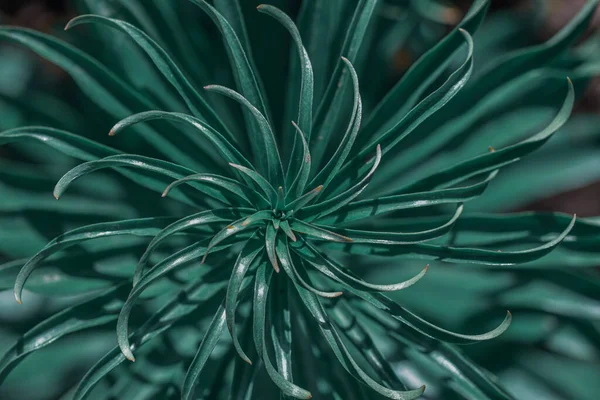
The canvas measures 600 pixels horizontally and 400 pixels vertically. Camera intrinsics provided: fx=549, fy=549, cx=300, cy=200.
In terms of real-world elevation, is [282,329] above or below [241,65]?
below

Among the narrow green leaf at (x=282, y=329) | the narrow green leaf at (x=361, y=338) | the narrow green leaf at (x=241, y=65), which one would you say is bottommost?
the narrow green leaf at (x=282, y=329)

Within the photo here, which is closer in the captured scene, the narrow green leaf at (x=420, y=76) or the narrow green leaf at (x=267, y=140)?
the narrow green leaf at (x=267, y=140)

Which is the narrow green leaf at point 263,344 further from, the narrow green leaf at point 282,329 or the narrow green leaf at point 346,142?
the narrow green leaf at point 346,142

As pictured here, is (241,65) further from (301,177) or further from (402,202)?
(402,202)

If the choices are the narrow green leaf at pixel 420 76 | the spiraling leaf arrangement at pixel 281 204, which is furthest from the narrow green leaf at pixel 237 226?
the narrow green leaf at pixel 420 76

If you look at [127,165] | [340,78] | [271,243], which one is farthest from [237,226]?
[340,78]

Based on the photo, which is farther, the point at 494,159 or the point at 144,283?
the point at 494,159

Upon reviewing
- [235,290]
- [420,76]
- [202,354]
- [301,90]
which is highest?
[420,76]

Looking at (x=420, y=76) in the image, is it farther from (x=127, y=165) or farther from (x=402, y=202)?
(x=127, y=165)

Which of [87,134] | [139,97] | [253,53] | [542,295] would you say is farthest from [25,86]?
[542,295]

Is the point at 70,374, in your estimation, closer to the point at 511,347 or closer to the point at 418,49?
the point at 511,347
